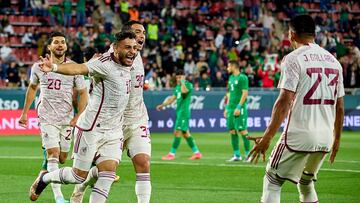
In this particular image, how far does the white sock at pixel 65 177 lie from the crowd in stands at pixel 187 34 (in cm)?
2063

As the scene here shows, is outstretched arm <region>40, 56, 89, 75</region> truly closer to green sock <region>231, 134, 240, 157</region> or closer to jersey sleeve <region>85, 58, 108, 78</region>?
jersey sleeve <region>85, 58, 108, 78</region>

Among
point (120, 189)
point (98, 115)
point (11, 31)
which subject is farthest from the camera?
point (11, 31)

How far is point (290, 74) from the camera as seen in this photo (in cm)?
876

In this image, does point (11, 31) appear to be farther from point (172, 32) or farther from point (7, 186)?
point (7, 186)

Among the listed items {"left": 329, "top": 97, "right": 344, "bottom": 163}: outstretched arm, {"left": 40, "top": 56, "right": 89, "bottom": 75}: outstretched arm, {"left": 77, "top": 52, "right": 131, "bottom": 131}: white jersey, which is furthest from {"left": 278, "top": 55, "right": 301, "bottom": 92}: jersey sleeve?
{"left": 40, "top": 56, "right": 89, "bottom": 75}: outstretched arm

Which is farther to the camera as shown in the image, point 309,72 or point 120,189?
point 120,189

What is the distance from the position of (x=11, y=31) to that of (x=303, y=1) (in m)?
14.7

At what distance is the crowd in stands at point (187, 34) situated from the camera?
34188 mm

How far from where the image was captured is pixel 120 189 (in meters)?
14.2

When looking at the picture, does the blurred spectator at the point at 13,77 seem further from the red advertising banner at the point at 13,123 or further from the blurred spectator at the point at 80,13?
the blurred spectator at the point at 80,13

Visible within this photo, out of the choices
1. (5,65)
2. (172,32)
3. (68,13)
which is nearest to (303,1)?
(172,32)

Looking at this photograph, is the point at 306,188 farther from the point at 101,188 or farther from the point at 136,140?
the point at 136,140

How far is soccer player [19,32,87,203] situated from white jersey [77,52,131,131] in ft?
7.53

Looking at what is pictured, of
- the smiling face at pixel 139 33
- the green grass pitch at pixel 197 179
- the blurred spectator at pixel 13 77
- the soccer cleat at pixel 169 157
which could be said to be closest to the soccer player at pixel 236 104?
the green grass pitch at pixel 197 179
